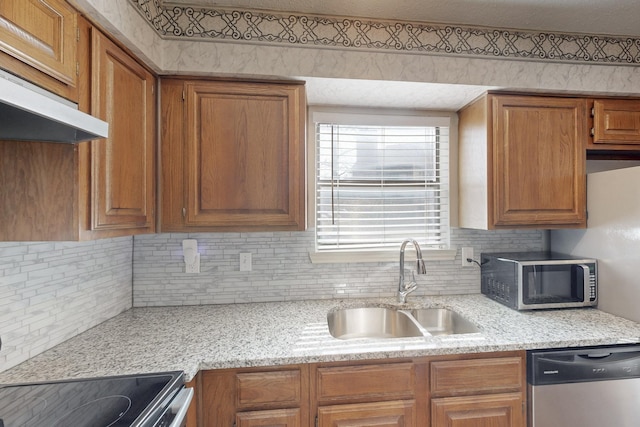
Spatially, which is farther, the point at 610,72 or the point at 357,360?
the point at 610,72

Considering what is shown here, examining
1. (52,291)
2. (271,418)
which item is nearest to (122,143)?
(52,291)

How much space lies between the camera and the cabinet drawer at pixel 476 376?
4.27ft

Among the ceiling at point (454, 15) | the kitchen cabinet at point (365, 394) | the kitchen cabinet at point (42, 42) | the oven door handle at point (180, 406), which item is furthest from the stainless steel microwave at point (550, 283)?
the kitchen cabinet at point (42, 42)

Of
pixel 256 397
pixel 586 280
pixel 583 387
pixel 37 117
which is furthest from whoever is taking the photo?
pixel 586 280

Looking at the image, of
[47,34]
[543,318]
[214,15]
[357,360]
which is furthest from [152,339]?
[543,318]

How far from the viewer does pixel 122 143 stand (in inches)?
50.3

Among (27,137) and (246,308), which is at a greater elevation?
(27,137)

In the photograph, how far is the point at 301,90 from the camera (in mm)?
1584

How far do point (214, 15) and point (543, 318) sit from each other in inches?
88.2

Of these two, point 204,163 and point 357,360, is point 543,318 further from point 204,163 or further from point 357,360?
point 204,163

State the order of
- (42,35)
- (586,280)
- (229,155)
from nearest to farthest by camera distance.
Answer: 1. (42,35)
2. (229,155)
3. (586,280)

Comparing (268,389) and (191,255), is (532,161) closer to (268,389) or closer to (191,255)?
(268,389)

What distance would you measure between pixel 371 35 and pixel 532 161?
1.12m

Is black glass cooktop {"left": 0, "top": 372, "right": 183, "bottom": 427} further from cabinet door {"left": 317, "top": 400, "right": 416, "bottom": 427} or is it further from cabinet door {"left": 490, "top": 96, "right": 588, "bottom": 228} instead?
cabinet door {"left": 490, "top": 96, "right": 588, "bottom": 228}
